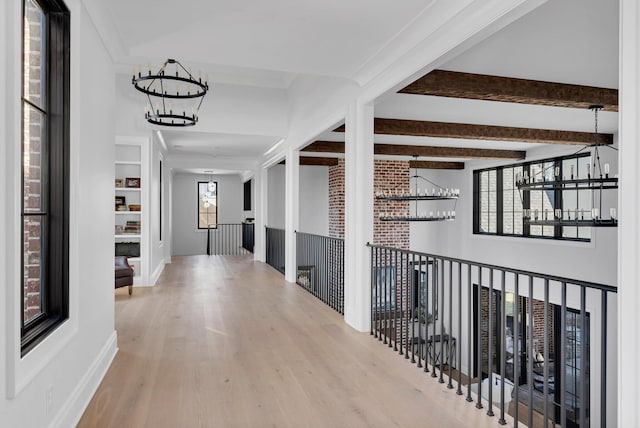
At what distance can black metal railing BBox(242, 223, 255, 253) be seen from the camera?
41.6ft

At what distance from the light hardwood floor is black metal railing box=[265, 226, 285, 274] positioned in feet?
11.2

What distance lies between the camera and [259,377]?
122 inches

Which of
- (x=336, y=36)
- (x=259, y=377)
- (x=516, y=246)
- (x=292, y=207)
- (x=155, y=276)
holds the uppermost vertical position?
(x=336, y=36)

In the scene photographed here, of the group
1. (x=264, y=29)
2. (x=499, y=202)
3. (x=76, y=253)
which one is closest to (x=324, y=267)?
(x=264, y=29)

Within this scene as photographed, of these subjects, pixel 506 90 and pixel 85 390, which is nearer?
pixel 85 390

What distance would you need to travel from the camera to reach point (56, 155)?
7.47ft

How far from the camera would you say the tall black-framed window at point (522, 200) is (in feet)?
25.0

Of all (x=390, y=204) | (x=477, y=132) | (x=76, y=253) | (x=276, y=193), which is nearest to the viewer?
(x=76, y=253)

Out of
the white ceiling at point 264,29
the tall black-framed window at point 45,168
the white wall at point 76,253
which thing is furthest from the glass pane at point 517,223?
the tall black-framed window at point 45,168

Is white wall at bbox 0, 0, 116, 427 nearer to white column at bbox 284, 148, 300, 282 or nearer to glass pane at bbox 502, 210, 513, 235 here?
white column at bbox 284, 148, 300, 282

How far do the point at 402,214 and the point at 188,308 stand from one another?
19.1ft

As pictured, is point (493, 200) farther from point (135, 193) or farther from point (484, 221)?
point (135, 193)

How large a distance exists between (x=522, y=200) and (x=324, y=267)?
463cm
